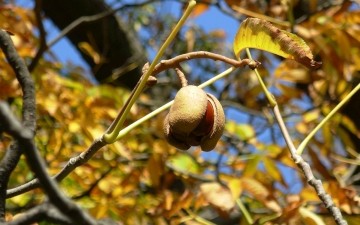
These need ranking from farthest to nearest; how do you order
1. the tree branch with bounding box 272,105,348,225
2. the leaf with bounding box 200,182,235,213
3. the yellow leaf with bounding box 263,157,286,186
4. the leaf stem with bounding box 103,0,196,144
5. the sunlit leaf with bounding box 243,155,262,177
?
the yellow leaf with bounding box 263,157,286,186 < the sunlit leaf with bounding box 243,155,262,177 < the leaf with bounding box 200,182,235,213 < the tree branch with bounding box 272,105,348,225 < the leaf stem with bounding box 103,0,196,144

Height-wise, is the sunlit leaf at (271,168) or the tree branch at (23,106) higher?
the tree branch at (23,106)

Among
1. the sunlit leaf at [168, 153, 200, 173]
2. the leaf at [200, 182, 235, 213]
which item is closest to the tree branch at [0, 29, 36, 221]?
the leaf at [200, 182, 235, 213]

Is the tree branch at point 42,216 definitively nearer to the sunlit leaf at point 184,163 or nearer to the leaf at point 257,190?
the leaf at point 257,190

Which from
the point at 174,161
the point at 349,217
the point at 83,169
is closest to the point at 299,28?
the point at 174,161

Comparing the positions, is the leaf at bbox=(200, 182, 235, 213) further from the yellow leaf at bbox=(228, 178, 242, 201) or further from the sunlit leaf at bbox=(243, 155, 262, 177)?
the sunlit leaf at bbox=(243, 155, 262, 177)

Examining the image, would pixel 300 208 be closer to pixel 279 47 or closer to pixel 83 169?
pixel 279 47

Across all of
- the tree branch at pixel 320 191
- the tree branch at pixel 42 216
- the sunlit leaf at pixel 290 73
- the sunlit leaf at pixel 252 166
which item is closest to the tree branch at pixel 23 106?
the tree branch at pixel 42 216
